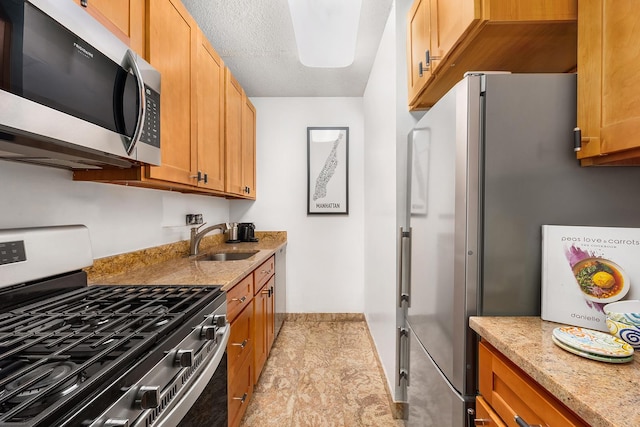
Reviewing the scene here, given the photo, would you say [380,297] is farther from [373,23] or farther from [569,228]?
[373,23]

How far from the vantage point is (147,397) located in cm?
64

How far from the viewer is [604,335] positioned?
772 millimetres

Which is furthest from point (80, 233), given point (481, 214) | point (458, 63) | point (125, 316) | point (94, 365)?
point (458, 63)

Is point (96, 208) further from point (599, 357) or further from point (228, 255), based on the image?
point (599, 357)

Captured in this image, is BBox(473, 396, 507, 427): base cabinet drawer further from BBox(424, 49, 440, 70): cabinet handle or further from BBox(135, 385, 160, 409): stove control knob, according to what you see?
BBox(424, 49, 440, 70): cabinet handle

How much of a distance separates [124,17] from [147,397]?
52.5 inches

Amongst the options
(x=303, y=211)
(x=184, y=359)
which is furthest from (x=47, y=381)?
(x=303, y=211)

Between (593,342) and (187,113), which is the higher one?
(187,113)

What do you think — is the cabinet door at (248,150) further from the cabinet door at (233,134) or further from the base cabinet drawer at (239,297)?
the base cabinet drawer at (239,297)

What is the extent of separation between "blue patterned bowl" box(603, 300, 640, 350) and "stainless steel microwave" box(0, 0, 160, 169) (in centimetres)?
154

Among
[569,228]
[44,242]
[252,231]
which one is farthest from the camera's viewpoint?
[252,231]

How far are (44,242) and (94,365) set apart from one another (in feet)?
2.39

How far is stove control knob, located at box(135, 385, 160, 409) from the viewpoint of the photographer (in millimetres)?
637

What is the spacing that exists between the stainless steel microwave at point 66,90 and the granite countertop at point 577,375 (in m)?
1.30
